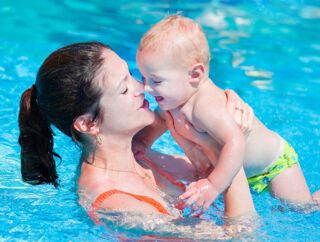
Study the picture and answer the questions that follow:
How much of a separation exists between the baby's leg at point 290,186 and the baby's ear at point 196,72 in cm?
102

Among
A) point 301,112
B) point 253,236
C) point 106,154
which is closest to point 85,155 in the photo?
point 106,154

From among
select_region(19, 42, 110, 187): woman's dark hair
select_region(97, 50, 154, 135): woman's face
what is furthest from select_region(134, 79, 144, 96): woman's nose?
select_region(19, 42, 110, 187): woman's dark hair

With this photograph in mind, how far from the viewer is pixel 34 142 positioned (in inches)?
148

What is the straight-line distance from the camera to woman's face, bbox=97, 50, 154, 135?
3498mm

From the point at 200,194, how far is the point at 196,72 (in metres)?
0.68

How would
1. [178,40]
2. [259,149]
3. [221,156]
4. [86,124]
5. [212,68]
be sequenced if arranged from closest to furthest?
[178,40] → [221,156] → [86,124] → [259,149] → [212,68]

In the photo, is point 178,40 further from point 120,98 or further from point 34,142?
point 34,142

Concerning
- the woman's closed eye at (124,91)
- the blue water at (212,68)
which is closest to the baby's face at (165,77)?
the woman's closed eye at (124,91)

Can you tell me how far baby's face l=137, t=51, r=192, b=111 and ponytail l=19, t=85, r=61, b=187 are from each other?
0.70 m

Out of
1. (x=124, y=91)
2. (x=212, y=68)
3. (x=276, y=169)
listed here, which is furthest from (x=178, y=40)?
(x=212, y=68)

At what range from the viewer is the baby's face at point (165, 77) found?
3.39 metres

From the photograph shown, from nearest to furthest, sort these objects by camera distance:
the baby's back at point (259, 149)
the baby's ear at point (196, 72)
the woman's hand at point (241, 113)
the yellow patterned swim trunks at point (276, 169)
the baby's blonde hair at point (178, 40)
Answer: the baby's blonde hair at point (178, 40) < the baby's ear at point (196, 72) < the woman's hand at point (241, 113) < the baby's back at point (259, 149) < the yellow patterned swim trunks at point (276, 169)

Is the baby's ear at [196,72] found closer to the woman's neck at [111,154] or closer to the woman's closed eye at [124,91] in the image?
the woman's closed eye at [124,91]

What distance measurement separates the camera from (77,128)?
3588 mm
